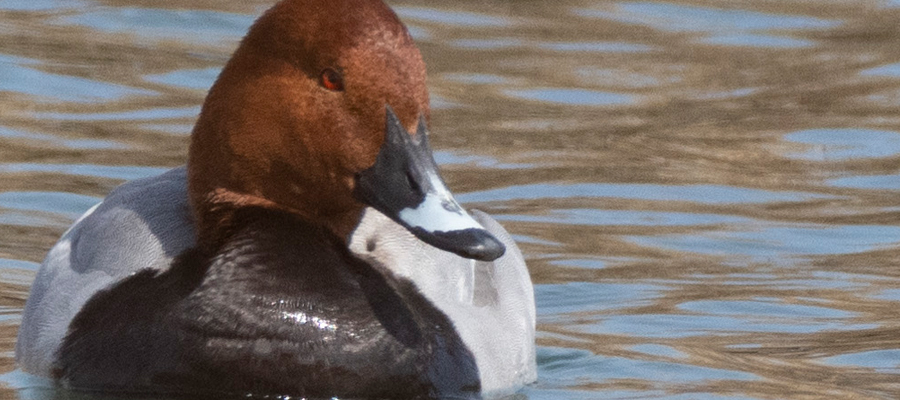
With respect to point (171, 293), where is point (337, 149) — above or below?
above

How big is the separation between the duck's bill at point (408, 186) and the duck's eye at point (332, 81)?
14 centimetres

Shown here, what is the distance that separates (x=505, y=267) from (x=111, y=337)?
4.37 feet

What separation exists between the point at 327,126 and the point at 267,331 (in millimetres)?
522

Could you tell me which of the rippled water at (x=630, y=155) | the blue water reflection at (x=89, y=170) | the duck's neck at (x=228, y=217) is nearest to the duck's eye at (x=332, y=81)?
the duck's neck at (x=228, y=217)

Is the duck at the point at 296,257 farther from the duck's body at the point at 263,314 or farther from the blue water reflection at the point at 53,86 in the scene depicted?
the blue water reflection at the point at 53,86

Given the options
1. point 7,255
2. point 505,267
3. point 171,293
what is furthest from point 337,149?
point 7,255

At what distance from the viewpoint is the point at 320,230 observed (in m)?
4.81

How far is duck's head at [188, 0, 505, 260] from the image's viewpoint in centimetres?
453

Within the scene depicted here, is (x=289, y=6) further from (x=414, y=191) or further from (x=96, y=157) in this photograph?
(x=96, y=157)

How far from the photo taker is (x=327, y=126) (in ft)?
15.1

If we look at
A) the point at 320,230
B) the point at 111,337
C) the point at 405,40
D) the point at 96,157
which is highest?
the point at 405,40

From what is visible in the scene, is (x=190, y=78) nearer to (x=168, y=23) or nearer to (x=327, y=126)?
(x=168, y=23)

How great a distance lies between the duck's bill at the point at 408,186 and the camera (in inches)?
178

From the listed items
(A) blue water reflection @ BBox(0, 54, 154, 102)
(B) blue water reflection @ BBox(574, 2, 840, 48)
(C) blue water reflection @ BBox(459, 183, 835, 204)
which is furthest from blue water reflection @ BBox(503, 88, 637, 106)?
(A) blue water reflection @ BBox(0, 54, 154, 102)
